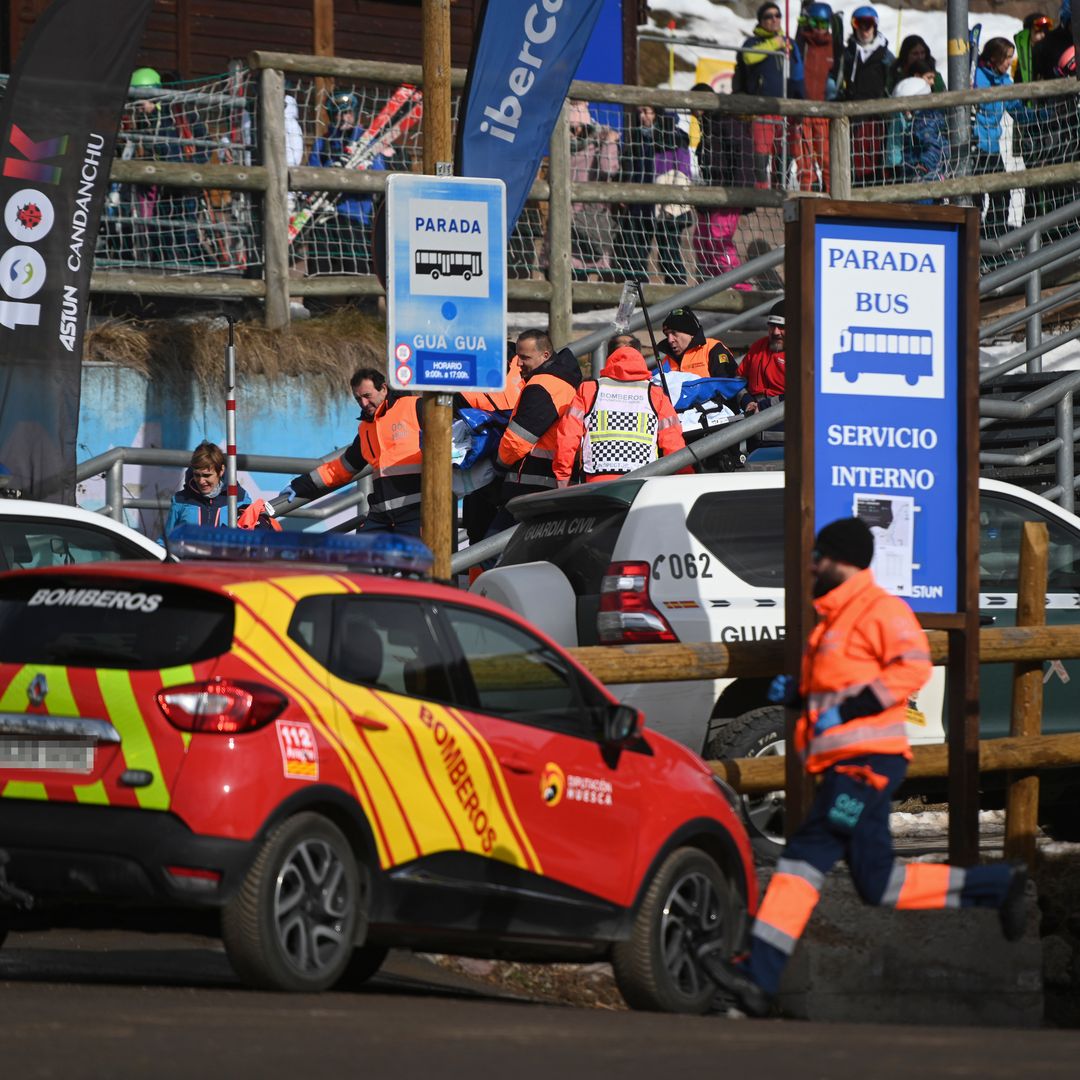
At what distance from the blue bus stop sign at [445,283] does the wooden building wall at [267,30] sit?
12852 millimetres

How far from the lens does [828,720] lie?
28.3 feet

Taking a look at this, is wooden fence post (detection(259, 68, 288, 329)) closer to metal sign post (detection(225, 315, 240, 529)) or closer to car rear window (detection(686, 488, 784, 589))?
metal sign post (detection(225, 315, 240, 529))

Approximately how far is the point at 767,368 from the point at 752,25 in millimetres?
18105

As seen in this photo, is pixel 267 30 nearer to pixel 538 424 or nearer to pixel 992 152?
pixel 992 152

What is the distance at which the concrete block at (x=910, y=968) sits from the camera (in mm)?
9953

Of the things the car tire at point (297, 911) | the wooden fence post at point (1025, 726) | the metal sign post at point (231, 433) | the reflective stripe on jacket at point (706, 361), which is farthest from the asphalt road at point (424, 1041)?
the reflective stripe on jacket at point (706, 361)

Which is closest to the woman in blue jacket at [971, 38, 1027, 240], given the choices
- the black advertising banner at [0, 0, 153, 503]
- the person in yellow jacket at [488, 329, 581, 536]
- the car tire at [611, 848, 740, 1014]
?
the person in yellow jacket at [488, 329, 581, 536]

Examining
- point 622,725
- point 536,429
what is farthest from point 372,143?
point 622,725

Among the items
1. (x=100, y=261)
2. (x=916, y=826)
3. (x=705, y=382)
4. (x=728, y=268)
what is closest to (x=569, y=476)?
(x=705, y=382)

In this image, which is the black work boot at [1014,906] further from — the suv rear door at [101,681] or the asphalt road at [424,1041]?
the suv rear door at [101,681]

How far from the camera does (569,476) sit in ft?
49.0

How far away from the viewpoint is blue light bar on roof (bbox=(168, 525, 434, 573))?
9016 mm

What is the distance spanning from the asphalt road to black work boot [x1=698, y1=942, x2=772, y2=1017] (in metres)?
0.11

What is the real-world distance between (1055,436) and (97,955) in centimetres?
880
